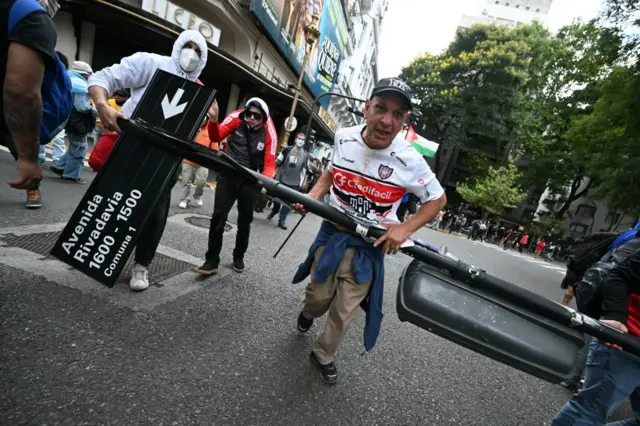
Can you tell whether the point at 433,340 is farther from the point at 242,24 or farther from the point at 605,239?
the point at 242,24

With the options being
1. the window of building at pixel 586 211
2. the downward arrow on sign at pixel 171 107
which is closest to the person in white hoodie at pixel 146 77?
the downward arrow on sign at pixel 171 107

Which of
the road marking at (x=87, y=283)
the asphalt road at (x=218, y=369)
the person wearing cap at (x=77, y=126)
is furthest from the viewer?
the person wearing cap at (x=77, y=126)

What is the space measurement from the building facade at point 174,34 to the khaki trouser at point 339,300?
10.2 m

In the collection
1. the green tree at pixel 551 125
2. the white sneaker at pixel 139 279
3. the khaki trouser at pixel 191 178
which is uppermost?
the green tree at pixel 551 125

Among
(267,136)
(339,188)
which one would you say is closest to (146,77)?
(267,136)

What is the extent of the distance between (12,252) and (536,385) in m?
4.89

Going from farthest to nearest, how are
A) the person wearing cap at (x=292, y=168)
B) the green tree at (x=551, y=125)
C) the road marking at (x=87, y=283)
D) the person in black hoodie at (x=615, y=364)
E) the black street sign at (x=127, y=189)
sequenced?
the green tree at (x=551, y=125)
the person wearing cap at (x=292, y=168)
the road marking at (x=87, y=283)
the black street sign at (x=127, y=189)
the person in black hoodie at (x=615, y=364)

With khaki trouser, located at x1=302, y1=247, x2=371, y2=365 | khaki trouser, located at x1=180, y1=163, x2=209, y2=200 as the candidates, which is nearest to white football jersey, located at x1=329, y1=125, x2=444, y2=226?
khaki trouser, located at x1=302, y1=247, x2=371, y2=365

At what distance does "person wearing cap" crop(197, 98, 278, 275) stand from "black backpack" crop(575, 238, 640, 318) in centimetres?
270

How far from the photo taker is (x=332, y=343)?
224cm

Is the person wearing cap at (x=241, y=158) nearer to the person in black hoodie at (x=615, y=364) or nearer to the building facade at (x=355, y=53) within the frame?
the person in black hoodie at (x=615, y=364)

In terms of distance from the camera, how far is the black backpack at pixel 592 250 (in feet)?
8.20

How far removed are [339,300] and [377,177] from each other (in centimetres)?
89

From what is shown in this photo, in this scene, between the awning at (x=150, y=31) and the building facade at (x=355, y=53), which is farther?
the building facade at (x=355, y=53)
